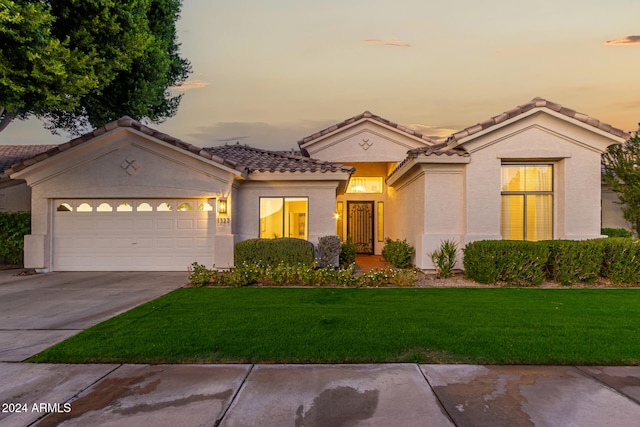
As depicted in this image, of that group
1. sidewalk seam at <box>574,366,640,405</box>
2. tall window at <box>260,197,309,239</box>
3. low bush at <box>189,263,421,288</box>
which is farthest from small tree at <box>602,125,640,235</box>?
sidewalk seam at <box>574,366,640,405</box>

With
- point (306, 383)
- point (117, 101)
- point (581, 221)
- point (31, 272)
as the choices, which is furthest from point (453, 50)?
point (31, 272)

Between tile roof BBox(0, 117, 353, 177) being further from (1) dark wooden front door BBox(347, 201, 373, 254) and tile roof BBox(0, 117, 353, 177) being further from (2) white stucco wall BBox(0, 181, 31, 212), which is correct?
(1) dark wooden front door BBox(347, 201, 373, 254)

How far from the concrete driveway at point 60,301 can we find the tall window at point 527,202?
9627 millimetres

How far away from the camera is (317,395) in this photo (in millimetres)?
3570

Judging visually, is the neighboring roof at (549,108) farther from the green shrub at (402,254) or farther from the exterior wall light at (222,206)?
the exterior wall light at (222,206)

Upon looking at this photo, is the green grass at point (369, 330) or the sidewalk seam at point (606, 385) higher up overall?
the green grass at point (369, 330)

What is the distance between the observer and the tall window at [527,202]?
11039 millimetres

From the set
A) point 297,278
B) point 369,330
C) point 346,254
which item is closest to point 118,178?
point 297,278

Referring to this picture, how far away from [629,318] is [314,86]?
48.3 feet

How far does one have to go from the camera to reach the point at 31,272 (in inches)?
460

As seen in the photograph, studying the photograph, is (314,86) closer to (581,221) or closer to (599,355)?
(581,221)

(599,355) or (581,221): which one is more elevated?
(581,221)

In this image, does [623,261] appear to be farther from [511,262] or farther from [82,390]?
[82,390]

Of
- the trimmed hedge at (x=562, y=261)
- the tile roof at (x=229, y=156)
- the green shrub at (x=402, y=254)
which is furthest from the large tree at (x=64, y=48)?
the trimmed hedge at (x=562, y=261)
